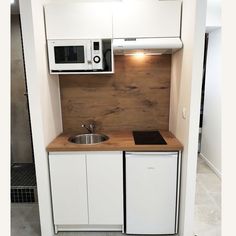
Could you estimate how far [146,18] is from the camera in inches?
74.8

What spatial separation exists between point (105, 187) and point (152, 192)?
463 millimetres

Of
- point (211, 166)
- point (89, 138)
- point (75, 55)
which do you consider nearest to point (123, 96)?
point (89, 138)

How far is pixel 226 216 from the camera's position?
598 mm

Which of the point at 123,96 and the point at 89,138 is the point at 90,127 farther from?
the point at 123,96

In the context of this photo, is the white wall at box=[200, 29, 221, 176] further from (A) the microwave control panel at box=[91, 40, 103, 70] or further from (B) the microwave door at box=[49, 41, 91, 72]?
(B) the microwave door at box=[49, 41, 91, 72]

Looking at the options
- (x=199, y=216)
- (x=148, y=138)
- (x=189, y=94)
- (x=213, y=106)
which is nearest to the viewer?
(x=189, y=94)

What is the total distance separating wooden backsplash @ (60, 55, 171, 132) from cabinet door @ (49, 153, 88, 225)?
25.7 inches

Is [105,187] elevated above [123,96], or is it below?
below

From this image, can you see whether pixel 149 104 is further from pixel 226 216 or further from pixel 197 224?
pixel 226 216

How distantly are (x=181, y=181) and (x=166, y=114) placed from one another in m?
0.84

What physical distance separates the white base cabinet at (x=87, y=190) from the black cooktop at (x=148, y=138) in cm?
28

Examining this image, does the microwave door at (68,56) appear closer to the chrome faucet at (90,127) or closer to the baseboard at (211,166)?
the chrome faucet at (90,127)

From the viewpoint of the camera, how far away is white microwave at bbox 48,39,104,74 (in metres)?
1.90
